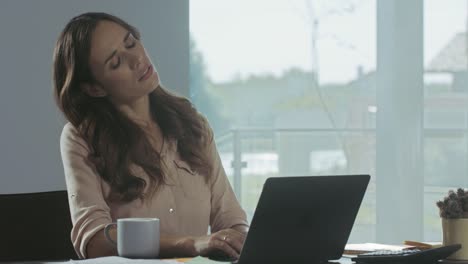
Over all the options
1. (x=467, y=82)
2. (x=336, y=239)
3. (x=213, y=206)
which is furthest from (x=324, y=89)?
(x=336, y=239)

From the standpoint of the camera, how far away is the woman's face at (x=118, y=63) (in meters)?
2.30

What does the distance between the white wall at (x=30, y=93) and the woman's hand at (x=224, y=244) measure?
5.52 ft

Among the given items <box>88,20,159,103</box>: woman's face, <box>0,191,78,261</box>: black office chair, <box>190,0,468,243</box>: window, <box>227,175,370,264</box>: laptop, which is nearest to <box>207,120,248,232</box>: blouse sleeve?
<box>88,20,159,103</box>: woman's face

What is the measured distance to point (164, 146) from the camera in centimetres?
238

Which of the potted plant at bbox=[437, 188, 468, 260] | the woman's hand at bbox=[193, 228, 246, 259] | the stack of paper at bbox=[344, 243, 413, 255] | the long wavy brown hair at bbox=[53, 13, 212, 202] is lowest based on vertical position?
the stack of paper at bbox=[344, 243, 413, 255]

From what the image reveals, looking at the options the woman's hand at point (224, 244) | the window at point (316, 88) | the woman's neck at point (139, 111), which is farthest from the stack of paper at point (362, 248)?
the window at point (316, 88)

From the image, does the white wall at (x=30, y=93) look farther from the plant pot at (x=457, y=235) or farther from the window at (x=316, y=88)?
the plant pot at (x=457, y=235)

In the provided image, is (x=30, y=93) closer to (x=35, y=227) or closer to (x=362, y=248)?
(x=35, y=227)

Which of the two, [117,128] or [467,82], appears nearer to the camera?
[117,128]

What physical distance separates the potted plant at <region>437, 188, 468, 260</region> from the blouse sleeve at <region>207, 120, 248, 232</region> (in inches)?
25.4

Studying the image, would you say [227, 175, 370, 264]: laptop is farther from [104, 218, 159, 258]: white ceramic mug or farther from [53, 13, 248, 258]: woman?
[53, 13, 248, 258]: woman

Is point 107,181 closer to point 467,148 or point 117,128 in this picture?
point 117,128

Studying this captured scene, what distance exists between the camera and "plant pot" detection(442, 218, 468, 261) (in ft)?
6.11

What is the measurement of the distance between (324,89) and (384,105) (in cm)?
79
